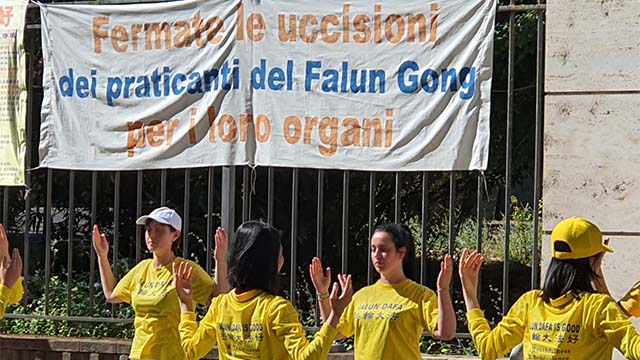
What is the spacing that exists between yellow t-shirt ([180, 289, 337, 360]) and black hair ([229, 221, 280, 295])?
0.06 metres

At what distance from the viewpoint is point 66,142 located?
8.28 m

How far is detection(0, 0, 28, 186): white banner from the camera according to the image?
8445 millimetres

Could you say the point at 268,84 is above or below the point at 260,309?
above

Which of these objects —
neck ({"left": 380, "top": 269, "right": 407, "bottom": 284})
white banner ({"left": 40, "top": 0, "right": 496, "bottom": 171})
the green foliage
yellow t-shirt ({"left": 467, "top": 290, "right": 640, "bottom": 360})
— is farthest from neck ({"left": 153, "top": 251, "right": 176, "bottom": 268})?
yellow t-shirt ({"left": 467, "top": 290, "right": 640, "bottom": 360})

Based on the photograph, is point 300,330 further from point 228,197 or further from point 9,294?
point 228,197

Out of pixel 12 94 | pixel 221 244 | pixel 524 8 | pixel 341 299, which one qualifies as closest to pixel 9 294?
pixel 221 244

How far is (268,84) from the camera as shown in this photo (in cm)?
772

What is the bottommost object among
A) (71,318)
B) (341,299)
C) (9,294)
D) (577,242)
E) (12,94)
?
(71,318)

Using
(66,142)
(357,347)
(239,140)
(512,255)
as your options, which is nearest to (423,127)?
(239,140)

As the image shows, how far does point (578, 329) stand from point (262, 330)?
1.36 meters

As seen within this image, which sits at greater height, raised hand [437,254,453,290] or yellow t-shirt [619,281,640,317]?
raised hand [437,254,453,290]

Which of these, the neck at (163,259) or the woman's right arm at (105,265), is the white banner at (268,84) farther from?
the neck at (163,259)

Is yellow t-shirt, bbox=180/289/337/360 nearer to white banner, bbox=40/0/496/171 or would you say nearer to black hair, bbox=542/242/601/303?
black hair, bbox=542/242/601/303

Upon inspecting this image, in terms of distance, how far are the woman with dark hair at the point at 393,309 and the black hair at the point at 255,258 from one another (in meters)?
0.32
